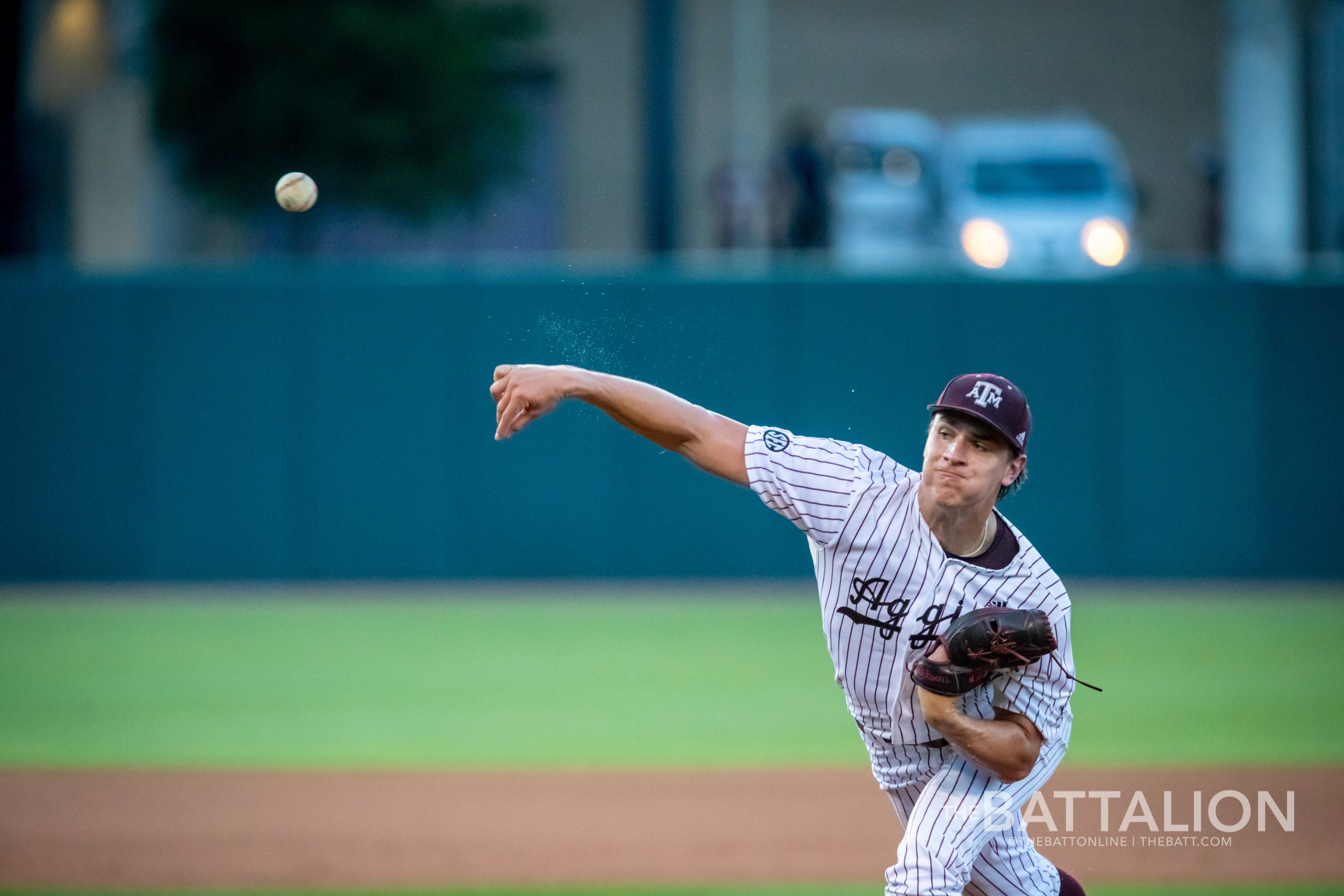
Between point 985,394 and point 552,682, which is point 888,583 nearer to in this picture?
point 985,394

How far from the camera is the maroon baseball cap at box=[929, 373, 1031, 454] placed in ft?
12.0

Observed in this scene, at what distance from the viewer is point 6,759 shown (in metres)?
7.46

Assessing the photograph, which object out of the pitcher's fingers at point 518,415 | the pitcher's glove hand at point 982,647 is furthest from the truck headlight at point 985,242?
the pitcher's fingers at point 518,415

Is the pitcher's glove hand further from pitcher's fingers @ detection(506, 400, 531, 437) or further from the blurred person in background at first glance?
the blurred person in background

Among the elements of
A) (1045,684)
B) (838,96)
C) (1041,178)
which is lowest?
(1045,684)

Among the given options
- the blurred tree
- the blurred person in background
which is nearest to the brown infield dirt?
the blurred person in background

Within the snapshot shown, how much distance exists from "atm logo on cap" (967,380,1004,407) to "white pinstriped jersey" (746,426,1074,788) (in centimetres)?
34

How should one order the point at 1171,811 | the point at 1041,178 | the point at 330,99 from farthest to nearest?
the point at 1041,178 → the point at 330,99 → the point at 1171,811

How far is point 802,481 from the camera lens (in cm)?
380

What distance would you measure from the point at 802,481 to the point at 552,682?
5819mm

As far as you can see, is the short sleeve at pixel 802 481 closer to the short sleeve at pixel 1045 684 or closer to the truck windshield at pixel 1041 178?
the short sleeve at pixel 1045 684

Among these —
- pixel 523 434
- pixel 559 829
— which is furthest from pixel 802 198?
pixel 559 829

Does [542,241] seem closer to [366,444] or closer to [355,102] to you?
[355,102]

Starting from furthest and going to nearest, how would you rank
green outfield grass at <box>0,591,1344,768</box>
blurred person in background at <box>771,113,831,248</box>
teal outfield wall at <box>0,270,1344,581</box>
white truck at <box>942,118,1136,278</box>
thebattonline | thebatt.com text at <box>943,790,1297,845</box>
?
white truck at <box>942,118,1136,278</box>, blurred person in background at <box>771,113,831,248</box>, teal outfield wall at <box>0,270,1344,581</box>, green outfield grass at <box>0,591,1344,768</box>, thebattonline | thebatt.com text at <box>943,790,1297,845</box>
